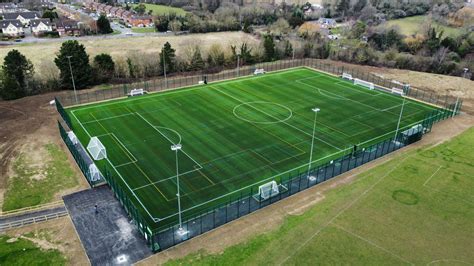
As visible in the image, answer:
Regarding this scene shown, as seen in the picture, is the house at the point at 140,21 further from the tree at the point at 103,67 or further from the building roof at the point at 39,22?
the tree at the point at 103,67

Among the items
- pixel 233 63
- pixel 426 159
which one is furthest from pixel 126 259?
pixel 233 63

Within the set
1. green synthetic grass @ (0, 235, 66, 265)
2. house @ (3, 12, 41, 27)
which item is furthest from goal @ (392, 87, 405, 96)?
house @ (3, 12, 41, 27)

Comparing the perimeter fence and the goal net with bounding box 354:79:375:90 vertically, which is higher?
the goal net with bounding box 354:79:375:90

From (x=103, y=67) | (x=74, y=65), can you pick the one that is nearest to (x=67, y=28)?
(x=103, y=67)

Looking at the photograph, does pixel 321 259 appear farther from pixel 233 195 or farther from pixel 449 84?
pixel 449 84

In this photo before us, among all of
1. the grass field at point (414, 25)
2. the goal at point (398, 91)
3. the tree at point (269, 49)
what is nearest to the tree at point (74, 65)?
the tree at point (269, 49)

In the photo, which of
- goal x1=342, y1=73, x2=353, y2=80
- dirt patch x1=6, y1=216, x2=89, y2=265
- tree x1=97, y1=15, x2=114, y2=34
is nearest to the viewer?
dirt patch x1=6, y1=216, x2=89, y2=265

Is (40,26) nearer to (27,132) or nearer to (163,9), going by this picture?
(163,9)

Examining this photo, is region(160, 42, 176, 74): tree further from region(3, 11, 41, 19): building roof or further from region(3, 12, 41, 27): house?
region(3, 11, 41, 19): building roof
